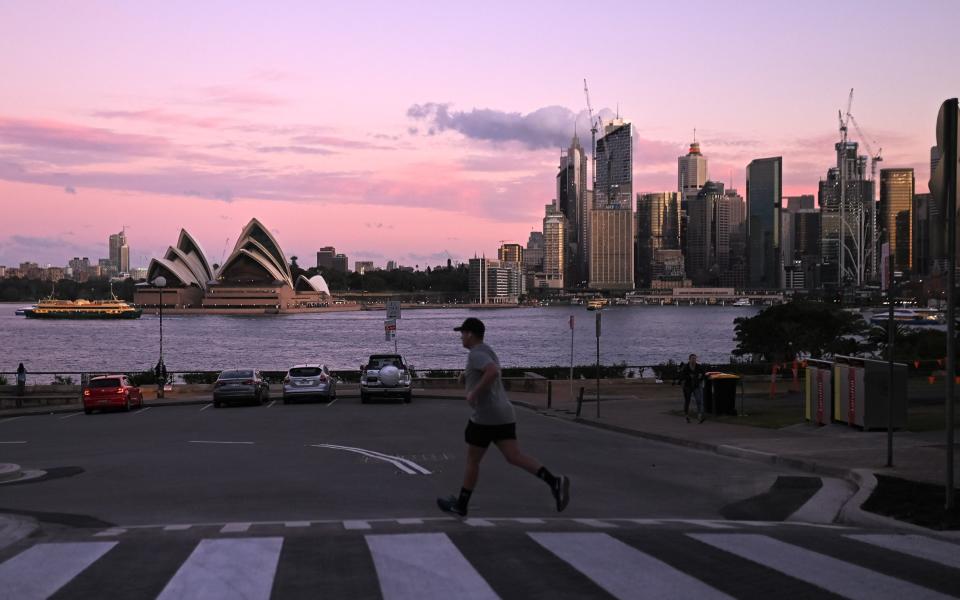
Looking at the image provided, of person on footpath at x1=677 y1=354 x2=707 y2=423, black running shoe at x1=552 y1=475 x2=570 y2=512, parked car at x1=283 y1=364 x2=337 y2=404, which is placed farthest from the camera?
parked car at x1=283 y1=364 x2=337 y2=404

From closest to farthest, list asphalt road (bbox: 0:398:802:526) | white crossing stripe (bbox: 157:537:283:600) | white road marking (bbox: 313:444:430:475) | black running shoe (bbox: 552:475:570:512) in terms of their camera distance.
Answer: white crossing stripe (bbox: 157:537:283:600) → black running shoe (bbox: 552:475:570:512) → asphalt road (bbox: 0:398:802:526) → white road marking (bbox: 313:444:430:475)

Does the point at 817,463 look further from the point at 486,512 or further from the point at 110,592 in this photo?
the point at 110,592

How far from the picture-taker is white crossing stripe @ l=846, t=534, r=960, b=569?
811 centimetres

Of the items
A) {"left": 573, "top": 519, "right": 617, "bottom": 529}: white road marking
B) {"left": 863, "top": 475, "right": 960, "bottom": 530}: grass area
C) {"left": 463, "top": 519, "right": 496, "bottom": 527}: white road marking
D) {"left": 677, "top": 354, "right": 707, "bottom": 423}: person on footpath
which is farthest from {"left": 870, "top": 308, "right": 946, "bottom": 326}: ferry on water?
{"left": 463, "top": 519, "right": 496, "bottom": 527}: white road marking

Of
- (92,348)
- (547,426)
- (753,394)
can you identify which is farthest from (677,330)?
(547,426)

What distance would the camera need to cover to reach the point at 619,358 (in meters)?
94.5

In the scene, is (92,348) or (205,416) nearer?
(205,416)

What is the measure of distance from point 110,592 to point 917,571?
5.85 meters

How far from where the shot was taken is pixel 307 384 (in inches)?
1393

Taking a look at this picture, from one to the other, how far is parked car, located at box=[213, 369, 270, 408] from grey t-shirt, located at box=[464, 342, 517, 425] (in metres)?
25.7

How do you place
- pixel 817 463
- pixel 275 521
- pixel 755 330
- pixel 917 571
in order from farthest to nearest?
pixel 755 330 < pixel 817 463 < pixel 275 521 < pixel 917 571

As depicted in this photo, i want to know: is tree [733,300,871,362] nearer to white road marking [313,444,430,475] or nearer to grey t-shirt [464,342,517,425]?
white road marking [313,444,430,475]

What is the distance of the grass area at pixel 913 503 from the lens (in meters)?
10.0

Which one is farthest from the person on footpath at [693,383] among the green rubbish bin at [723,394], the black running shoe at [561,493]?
the black running shoe at [561,493]
